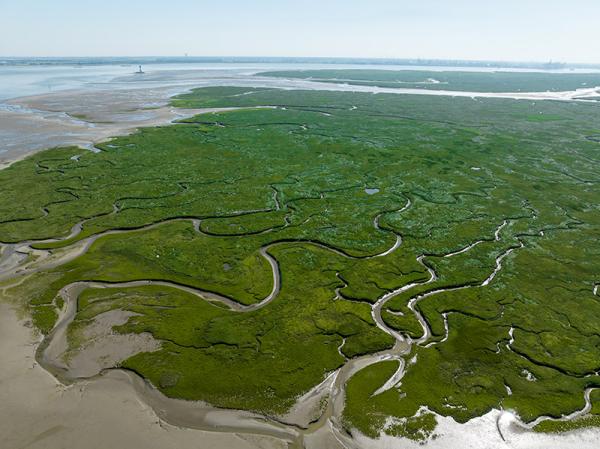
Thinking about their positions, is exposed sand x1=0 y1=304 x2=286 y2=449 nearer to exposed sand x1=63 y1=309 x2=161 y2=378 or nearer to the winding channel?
the winding channel

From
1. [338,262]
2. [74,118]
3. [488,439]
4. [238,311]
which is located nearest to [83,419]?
[238,311]

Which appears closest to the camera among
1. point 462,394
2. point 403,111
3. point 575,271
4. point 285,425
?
point 285,425

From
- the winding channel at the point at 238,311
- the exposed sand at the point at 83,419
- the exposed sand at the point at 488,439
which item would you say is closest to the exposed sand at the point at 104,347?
the winding channel at the point at 238,311

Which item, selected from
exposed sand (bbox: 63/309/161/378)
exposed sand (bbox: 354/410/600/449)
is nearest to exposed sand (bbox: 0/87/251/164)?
exposed sand (bbox: 63/309/161/378)

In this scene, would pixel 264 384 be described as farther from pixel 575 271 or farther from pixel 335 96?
pixel 335 96

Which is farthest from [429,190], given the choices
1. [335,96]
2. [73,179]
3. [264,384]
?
[335,96]

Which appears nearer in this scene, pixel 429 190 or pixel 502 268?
pixel 502 268
